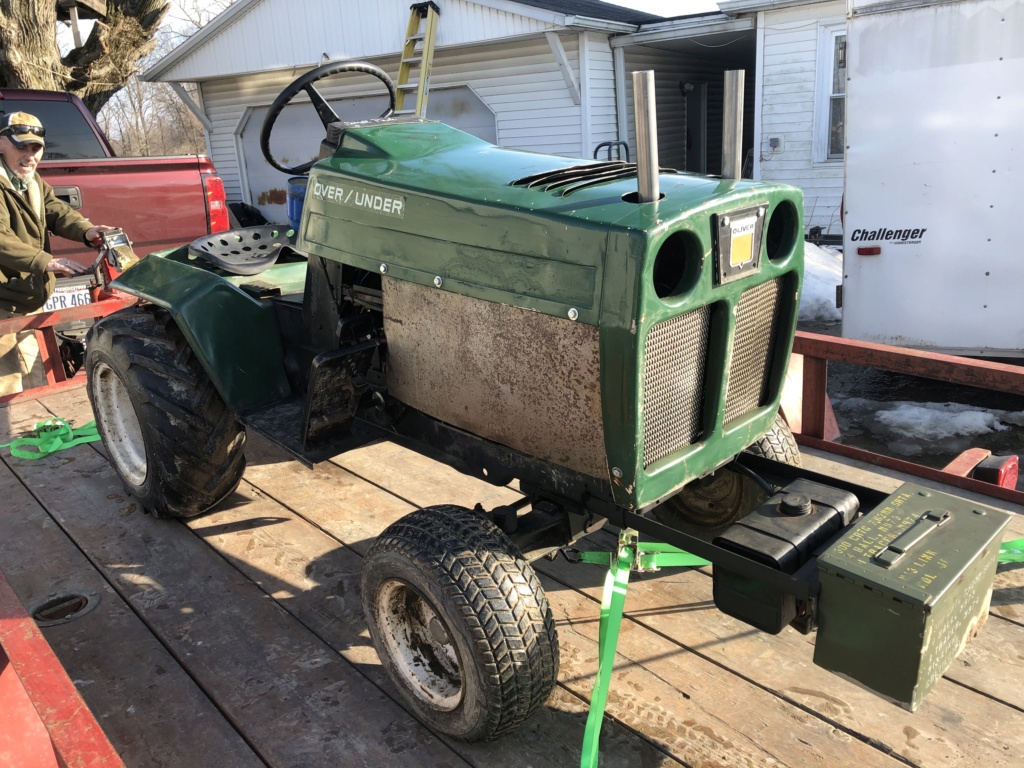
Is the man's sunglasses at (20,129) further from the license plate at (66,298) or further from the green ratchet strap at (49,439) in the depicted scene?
the green ratchet strap at (49,439)

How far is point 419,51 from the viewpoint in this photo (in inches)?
465

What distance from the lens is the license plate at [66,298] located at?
4855mm

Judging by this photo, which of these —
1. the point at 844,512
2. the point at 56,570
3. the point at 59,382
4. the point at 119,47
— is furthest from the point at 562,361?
the point at 119,47

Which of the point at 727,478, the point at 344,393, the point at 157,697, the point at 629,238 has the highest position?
the point at 629,238

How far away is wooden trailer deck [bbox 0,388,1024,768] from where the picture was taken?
2074 mm

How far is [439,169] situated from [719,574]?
1.30 m

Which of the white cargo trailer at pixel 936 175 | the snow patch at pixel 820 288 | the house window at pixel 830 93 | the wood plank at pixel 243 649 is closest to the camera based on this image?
the wood plank at pixel 243 649

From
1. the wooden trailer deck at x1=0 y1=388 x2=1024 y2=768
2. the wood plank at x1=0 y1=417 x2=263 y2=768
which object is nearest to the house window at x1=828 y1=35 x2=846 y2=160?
the wooden trailer deck at x1=0 y1=388 x2=1024 y2=768

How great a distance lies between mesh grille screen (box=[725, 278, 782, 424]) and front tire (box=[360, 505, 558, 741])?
0.74 metres

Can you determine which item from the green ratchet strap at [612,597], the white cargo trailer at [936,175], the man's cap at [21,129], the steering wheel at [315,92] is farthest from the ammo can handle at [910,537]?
the white cargo trailer at [936,175]

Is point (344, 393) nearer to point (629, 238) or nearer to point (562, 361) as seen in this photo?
point (562, 361)

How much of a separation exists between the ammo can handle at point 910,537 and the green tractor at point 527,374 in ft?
0.55

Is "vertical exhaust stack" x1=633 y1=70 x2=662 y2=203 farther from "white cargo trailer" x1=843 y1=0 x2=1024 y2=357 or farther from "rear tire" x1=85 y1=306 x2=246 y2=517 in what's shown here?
"white cargo trailer" x1=843 y1=0 x2=1024 y2=357

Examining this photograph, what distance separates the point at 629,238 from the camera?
1.74m
